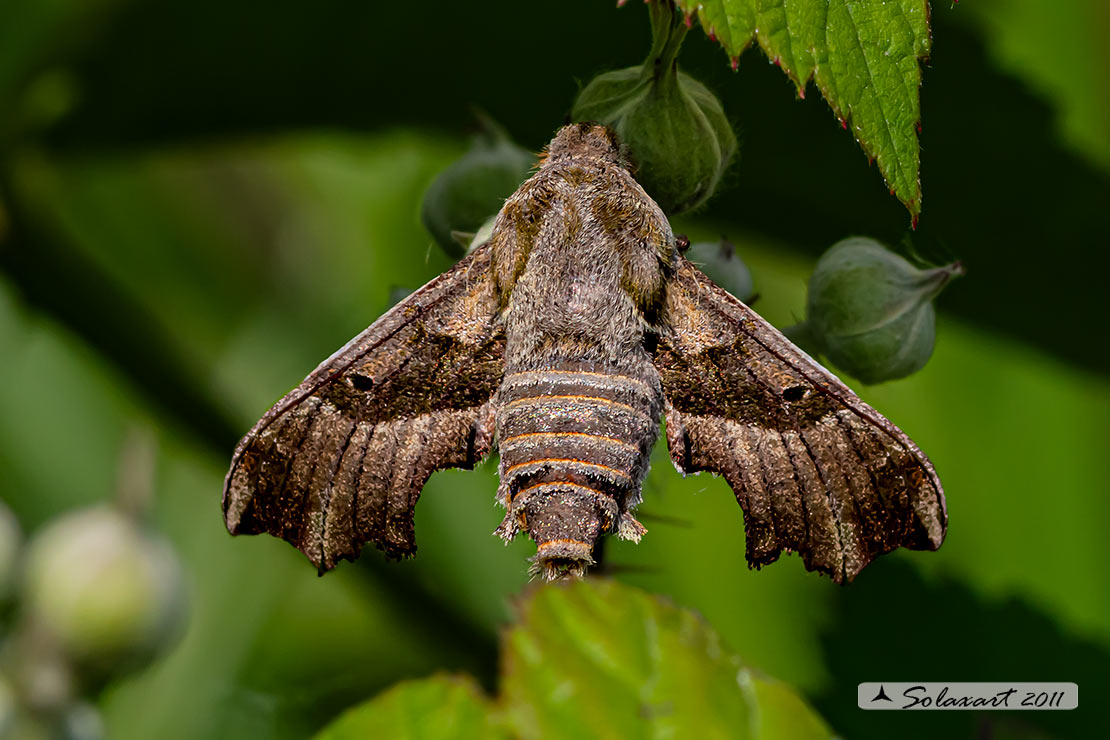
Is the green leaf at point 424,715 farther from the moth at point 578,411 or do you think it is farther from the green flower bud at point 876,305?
the green flower bud at point 876,305

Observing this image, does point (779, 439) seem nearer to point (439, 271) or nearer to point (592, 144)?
point (592, 144)

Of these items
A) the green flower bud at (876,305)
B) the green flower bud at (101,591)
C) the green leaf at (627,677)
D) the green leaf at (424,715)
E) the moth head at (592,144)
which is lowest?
the green flower bud at (101,591)

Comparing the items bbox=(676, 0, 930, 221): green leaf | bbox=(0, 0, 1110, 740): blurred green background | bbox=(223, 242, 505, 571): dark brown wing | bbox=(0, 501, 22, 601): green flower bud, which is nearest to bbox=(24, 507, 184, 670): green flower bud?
bbox=(0, 501, 22, 601): green flower bud

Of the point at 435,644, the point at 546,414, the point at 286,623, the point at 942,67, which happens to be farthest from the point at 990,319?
the point at 286,623

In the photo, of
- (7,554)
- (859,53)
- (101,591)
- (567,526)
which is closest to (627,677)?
(567,526)

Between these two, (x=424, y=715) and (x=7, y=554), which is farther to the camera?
(x=7, y=554)

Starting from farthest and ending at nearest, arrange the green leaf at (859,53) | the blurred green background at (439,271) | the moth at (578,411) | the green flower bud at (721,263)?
1. the blurred green background at (439,271)
2. the green flower bud at (721,263)
3. the moth at (578,411)
4. the green leaf at (859,53)

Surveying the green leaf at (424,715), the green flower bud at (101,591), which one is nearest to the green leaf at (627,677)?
the green leaf at (424,715)
